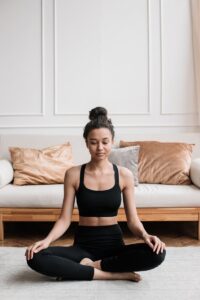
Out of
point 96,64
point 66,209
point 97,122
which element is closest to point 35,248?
point 66,209

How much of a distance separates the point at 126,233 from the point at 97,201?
3.90 ft

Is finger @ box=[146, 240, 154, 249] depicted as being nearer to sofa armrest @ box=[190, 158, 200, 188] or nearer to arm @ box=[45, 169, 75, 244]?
arm @ box=[45, 169, 75, 244]

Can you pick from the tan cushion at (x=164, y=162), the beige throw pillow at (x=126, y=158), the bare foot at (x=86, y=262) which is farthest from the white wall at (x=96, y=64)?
the bare foot at (x=86, y=262)

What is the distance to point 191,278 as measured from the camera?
197 centimetres

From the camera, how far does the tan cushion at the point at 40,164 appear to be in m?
3.06

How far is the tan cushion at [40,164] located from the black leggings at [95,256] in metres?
1.19

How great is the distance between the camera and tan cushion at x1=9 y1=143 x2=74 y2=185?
10.1 feet

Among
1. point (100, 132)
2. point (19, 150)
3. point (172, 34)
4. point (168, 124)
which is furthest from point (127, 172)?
point (172, 34)

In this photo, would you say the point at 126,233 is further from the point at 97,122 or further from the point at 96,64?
the point at 96,64

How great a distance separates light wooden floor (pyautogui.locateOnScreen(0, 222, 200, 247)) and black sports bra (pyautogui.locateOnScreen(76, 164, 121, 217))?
90cm

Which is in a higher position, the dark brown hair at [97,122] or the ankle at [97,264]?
the dark brown hair at [97,122]

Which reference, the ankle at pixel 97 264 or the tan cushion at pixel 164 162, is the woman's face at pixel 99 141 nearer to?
the ankle at pixel 97 264

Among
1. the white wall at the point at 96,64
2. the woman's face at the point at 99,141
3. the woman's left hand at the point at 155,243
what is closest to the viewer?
the woman's left hand at the point at 155,243

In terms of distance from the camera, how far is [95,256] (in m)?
1.93
